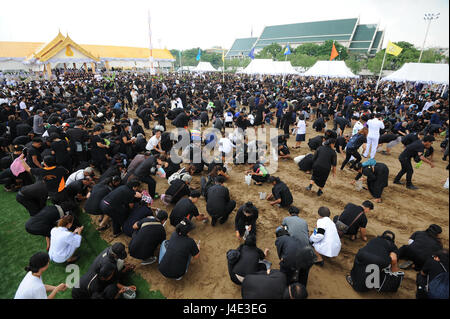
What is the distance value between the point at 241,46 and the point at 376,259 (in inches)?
3714

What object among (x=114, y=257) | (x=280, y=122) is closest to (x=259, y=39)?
(x=280, y=122)

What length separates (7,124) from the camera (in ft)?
30.1

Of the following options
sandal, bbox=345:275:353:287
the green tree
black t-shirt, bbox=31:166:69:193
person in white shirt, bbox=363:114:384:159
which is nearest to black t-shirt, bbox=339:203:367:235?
sandal, bbox=345:275:353:287

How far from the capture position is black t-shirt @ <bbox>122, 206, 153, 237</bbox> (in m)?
4.56

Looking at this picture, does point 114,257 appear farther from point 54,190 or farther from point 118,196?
point 54,190

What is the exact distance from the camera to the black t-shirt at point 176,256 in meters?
3.65

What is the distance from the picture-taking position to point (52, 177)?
5203 millimetres

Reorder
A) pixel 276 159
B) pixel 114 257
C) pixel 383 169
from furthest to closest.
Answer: pixel 276 159 < pixel 383 169 < pixel 114 257

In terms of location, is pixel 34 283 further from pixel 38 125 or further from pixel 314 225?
pixel 38 125

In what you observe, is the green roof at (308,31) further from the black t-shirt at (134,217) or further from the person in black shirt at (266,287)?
the person in black shirt at (266,287)

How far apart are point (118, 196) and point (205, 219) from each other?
78.4 inches

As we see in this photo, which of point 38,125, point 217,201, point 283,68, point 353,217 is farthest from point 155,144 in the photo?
point 283,68

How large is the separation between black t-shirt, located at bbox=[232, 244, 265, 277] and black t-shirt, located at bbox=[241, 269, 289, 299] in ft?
1.10

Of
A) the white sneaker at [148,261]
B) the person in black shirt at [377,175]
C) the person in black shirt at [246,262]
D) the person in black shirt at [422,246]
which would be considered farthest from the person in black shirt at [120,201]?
the person in black shirt at [377,175]
